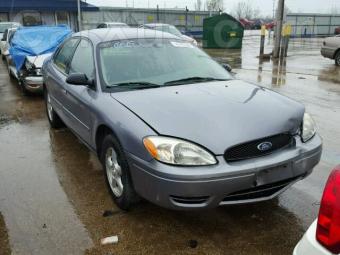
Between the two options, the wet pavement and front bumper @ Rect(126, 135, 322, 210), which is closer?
front bumper @ Rect(126, 135, 322, 210)

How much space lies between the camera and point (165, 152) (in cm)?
297

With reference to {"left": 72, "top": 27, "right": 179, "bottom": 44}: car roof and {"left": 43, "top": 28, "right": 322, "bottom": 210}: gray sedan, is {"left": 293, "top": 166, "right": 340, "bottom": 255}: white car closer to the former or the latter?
{"left": 43, "top": 28, "right": 322, "bottom": 210}: gray sedan

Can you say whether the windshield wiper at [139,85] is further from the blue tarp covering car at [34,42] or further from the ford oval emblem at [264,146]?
the blue tarp covering car at [34,42]

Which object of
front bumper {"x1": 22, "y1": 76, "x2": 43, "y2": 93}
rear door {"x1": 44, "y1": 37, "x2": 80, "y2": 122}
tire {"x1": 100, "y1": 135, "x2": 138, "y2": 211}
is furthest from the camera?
front bumper {"x1": 22, "y1": 76, "x2": 43, "y2": 93}

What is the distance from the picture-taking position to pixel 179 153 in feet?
9.69

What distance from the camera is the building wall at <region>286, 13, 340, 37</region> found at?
115 feet

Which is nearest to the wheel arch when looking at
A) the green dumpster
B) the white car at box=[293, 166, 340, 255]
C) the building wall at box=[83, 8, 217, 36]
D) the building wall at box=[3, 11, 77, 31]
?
the white car at box=[293, 166, 340, 255]

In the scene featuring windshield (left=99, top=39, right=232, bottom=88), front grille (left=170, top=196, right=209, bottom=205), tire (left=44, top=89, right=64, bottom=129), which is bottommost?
tire (left=44, top=89, right=64, bottom=129)

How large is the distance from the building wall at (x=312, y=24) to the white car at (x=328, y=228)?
116 feet

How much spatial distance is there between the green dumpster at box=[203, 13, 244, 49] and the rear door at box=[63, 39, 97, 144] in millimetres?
17691

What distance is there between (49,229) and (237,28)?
785 inches

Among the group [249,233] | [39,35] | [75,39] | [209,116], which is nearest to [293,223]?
[249,233]

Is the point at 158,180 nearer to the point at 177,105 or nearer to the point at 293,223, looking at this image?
the point at 177,105

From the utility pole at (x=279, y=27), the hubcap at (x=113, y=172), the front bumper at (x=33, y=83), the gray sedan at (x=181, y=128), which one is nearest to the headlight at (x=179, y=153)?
the gray sedan at (x=181, y=128)
